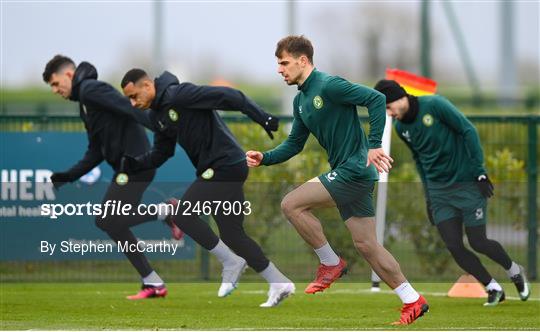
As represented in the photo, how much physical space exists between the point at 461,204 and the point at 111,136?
3563mm

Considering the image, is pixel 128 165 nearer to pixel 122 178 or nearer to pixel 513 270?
pixel 122 178

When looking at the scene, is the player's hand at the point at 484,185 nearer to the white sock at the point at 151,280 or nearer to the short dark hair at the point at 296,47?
the short dark hair at the point at 296,47

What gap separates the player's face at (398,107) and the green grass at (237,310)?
1.81m

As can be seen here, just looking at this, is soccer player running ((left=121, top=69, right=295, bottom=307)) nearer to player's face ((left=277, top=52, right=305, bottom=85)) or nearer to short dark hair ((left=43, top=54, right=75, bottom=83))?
short dark hair ((left=43, top=54, right=75, bottom=83))

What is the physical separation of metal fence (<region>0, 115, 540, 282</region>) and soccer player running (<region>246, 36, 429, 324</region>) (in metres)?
5.47

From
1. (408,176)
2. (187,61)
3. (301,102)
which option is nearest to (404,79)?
(408,176)

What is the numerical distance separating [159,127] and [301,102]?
7.82ft

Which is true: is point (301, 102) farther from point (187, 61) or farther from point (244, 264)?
point (187, 61)

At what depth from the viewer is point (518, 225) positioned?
1691 cm

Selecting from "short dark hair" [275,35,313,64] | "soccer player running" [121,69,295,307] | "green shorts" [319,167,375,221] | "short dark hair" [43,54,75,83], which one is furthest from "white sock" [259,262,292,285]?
"short dark hair" [43,54,75,83]

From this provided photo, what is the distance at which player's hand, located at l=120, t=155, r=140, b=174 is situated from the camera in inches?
538

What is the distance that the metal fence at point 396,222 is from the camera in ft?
54.6

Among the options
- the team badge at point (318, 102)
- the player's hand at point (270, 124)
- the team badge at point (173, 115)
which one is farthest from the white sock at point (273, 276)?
the team badge at point (318, 102)

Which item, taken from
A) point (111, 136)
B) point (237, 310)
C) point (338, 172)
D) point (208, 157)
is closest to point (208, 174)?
point (208, 157)
